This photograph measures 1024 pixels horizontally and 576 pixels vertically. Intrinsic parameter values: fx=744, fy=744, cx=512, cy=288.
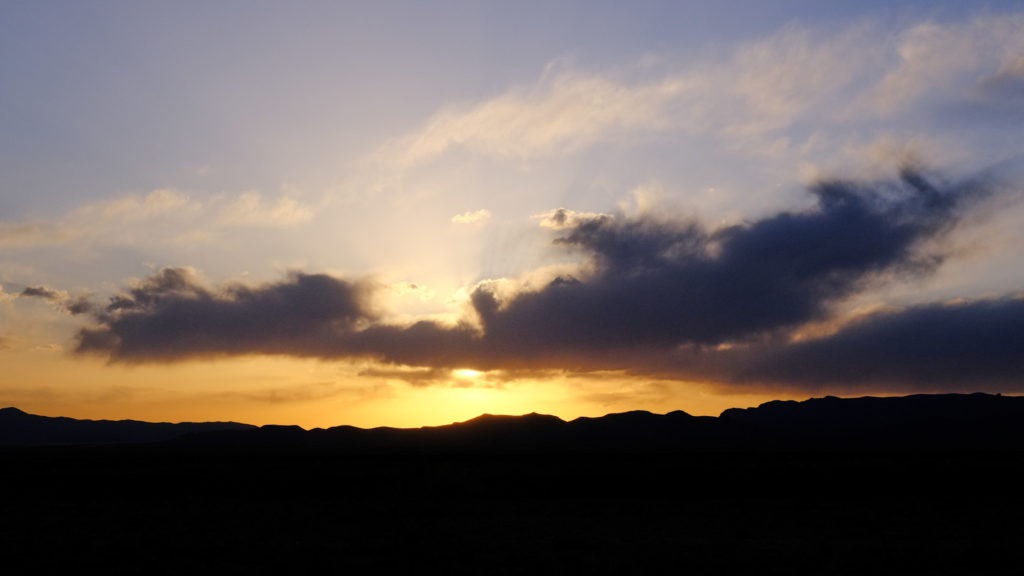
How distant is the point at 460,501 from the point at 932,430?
186806 millimetres

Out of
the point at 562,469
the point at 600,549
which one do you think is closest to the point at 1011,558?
the point at 600,549

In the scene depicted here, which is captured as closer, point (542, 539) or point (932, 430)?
point (542, 539)

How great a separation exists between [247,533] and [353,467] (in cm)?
4761

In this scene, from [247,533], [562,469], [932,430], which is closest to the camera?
[247,533]

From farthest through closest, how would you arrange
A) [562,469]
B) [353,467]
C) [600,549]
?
[353,467] → [562,469] → [600,549]

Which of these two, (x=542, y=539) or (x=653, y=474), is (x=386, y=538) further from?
(x=653, y=474)

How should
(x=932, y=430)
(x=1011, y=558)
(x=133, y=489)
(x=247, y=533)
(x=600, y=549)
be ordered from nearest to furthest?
(x=1011, y=558)
(x=600, y=549)
(x=247, y=533)
(x=133, y=489)
(x=932, y=430)

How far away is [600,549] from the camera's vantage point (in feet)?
81.3

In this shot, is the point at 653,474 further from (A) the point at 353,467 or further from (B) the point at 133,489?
(B) the point at 133,489

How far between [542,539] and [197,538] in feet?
42.8

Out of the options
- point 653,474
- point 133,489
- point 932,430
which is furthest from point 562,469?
point 932,430

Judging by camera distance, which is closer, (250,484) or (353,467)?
(250,484)

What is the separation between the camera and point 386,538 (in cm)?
2762

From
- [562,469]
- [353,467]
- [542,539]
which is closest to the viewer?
[542,539]
